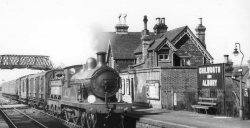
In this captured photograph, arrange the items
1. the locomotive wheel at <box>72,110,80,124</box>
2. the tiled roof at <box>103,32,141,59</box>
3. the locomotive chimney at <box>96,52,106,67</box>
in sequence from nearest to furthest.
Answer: the locomotive chimney at <box>96,52,106,67</box> < the locomotive wheel at <box>72,110,80,124</box> < the tiled roof at <box>103,32,141,59</box>

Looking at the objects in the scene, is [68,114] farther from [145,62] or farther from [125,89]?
[145,62]

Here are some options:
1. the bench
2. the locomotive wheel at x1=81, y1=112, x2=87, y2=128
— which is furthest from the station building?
the locomotive wheel at x1=81, y1=112, x2=87, y2=128

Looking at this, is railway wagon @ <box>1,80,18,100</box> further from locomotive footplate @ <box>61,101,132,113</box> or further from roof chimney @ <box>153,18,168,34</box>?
locomotive footplate @ <box>61,101,132,113</box>

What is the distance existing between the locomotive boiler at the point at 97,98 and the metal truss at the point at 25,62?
168 ft

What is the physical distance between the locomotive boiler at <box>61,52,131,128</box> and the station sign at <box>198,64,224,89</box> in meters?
5.52

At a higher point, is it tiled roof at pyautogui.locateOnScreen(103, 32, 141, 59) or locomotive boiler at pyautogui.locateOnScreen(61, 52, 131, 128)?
tiled roof at pyautogui.locateOnScreen(103, 32, 141, 59)

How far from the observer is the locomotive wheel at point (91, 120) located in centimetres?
1620

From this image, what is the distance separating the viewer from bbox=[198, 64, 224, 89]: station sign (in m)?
18.6

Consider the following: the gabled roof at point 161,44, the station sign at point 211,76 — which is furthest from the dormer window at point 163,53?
the station sign at point 211,76

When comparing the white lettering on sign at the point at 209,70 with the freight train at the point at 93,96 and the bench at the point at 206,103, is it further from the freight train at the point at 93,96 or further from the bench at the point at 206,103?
the freight train at the point at 93,96

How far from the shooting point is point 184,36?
36.1 m

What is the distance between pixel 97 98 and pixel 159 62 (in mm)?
17287

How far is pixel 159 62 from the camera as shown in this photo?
33625 mm

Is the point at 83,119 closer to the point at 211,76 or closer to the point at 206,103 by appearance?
the point at 206,103
